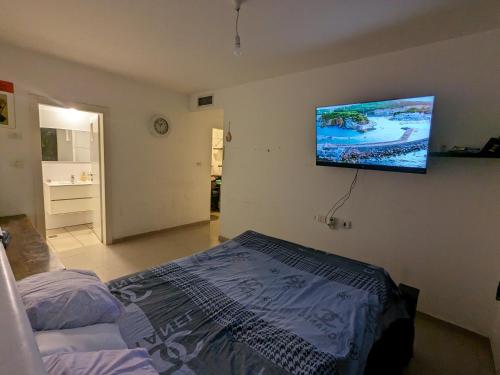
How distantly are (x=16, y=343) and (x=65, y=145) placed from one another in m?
5.10

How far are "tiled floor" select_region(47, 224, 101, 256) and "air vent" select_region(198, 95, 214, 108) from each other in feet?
A: 8.75

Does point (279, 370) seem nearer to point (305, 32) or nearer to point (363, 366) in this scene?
point (363, 366)

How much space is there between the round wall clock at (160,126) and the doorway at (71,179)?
0.78 m

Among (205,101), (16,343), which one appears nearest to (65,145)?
(205,101)

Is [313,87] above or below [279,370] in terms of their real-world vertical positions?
above

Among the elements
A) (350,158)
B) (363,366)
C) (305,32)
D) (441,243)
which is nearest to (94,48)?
(305,32)

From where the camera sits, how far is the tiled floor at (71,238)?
363 centimetres

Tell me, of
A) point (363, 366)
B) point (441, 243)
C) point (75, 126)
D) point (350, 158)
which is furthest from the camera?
point (75, 126)

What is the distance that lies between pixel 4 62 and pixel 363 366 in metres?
4.02

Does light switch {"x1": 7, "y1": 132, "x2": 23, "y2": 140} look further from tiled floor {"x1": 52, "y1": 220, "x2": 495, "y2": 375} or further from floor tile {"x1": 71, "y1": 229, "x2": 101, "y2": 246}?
floor tile {"x1": 71, "y1": 229, "x2": 101, "y2": 246}

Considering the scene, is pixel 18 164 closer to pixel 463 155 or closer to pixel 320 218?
pixel 320 218

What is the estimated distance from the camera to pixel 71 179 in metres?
4.54

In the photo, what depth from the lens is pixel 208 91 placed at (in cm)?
406

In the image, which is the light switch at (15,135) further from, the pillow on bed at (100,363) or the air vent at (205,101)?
the pillow on bed at (100,363)
